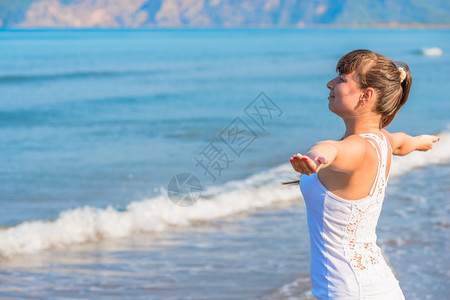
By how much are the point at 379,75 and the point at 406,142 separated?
1.95 ft

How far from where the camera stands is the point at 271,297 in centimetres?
509

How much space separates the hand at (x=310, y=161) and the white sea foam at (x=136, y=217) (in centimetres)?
573

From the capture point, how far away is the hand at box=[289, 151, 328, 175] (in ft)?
5.56

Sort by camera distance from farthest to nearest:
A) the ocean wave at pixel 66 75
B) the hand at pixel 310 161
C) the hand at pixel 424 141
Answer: the ocean wave at pixel 66 75
the hand at pixel 424 141
the hand at pixel 310 161

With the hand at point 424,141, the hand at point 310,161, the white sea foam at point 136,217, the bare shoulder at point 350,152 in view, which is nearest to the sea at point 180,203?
the white sea foam at point 136,217

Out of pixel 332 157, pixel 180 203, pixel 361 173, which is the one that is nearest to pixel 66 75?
pixel 180 203

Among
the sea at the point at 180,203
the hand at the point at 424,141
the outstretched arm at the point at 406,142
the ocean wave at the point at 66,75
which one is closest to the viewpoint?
the outstretched arm at the point at 406,142

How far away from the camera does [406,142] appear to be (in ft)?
8.39

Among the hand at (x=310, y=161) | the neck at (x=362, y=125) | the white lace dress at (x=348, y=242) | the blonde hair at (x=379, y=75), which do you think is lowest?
the white lace dress at (x=348, y=242)

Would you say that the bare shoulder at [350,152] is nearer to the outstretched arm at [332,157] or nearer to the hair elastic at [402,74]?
the outstretched arm at [332,157]

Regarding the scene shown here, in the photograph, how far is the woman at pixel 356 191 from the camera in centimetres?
204

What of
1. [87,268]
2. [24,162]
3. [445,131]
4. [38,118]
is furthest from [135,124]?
[87,268]

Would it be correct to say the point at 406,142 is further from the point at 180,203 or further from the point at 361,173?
the point at 180,203

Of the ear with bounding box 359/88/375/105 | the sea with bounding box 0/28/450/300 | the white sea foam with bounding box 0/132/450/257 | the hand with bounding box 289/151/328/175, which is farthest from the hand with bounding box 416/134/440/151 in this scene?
the white sea foam with bounding box 0/132/450/257
